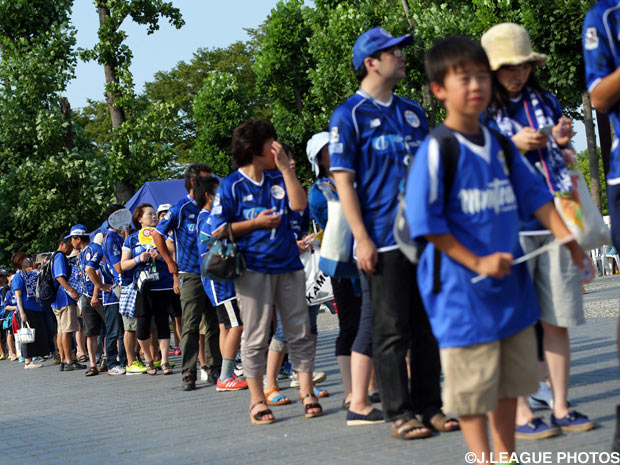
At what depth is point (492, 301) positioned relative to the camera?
12.2 ft

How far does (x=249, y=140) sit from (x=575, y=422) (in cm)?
328

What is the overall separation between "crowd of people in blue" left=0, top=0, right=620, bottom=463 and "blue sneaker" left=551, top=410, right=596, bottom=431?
0.4 inches

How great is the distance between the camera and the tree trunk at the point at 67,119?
30.2m

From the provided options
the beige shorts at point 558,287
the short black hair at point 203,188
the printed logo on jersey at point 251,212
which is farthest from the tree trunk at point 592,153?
the beige shorts at point 558,287

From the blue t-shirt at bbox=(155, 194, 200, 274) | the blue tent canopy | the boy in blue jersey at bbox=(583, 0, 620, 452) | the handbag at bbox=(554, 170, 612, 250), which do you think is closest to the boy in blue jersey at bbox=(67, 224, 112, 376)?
the blue t-shirt at bbox=(155, 194, 200, 274)

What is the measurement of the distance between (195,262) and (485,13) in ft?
54.6

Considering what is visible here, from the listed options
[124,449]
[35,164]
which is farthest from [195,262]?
[35,164]

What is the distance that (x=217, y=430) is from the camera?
266 inches

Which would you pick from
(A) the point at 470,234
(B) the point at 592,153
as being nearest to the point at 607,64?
(A) the point at 470,234

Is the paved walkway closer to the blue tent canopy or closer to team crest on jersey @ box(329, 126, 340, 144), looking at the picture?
team crest on jersey @ box(329, 126, 340, 144)

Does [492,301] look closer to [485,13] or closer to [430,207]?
[430,207]

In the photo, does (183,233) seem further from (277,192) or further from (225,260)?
(225,260)

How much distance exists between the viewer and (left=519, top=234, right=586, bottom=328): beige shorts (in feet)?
17.0

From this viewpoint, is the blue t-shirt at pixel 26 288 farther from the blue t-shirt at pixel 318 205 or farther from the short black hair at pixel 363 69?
the short black hair at pixel 363 69
